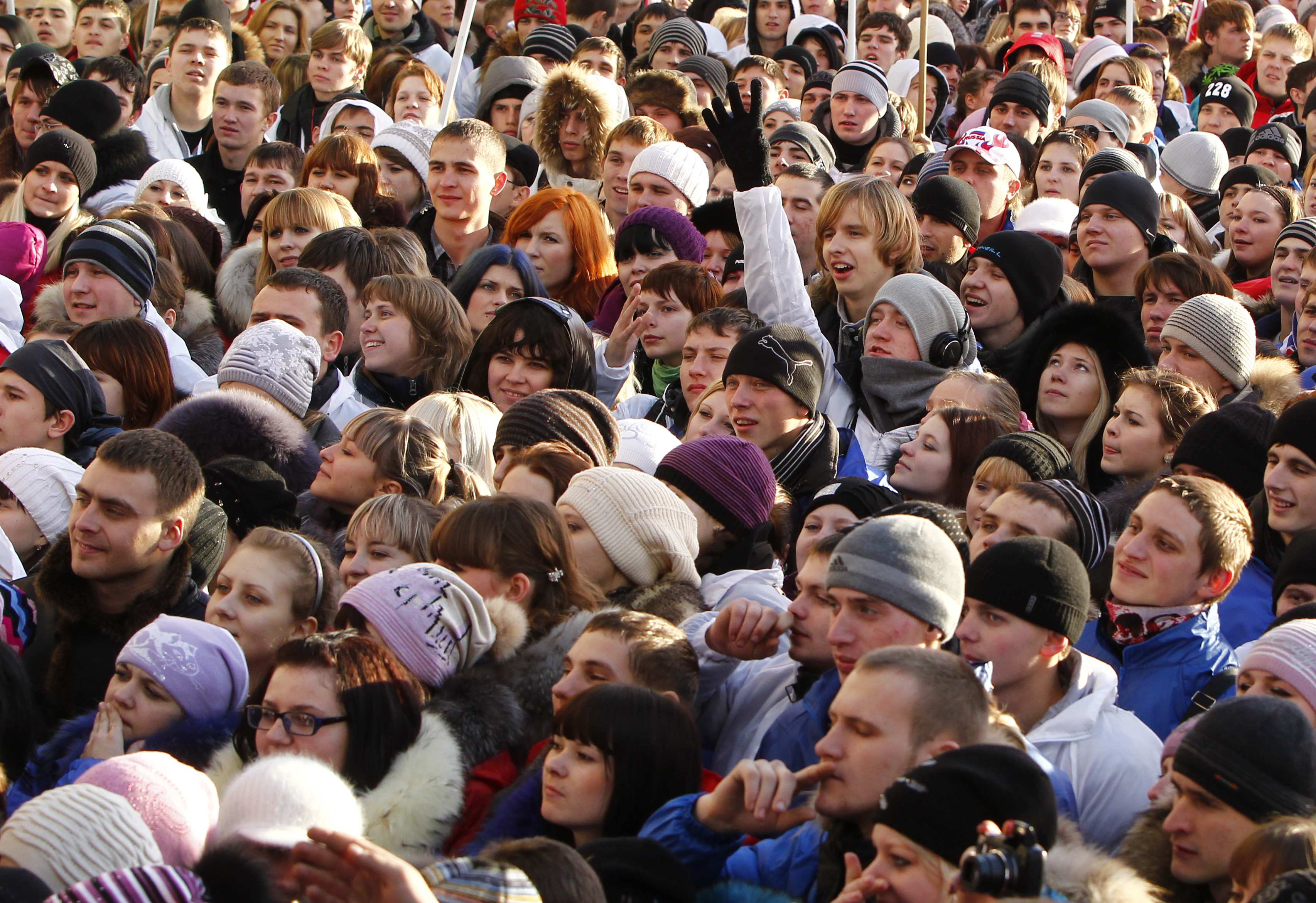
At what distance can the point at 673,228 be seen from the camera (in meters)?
7.61

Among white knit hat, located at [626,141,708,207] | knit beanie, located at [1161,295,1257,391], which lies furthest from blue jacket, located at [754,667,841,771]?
white knit hat, located at [626,141,708,207]

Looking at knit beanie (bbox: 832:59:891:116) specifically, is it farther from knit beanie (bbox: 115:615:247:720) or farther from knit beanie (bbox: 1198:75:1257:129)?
knit beanie (bbox: 115:615:247:720)

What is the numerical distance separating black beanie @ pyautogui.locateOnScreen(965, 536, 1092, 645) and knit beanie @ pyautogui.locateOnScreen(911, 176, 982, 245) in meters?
3.69

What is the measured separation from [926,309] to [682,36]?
6145 millimetres

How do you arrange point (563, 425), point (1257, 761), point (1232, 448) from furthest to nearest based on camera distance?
point (563, 425)
point (1232, 448)
point (1257, 761)

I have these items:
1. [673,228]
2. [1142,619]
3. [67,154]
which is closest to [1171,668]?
[1142,619]

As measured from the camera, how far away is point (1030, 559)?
13.6 ft

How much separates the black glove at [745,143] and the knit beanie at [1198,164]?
140 inches

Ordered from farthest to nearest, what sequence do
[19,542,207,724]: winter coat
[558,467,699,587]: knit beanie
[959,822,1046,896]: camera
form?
[558,467,699,587]: knit beanie → [19,542,207,724]: winter coat → [959,822,1046,896]: camera

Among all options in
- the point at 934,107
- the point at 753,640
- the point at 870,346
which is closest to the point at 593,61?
the point at 934,107

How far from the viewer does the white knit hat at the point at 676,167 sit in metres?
8.33

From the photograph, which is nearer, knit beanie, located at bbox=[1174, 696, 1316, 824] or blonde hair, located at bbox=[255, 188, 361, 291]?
knit beanie, located at bbox=[1174, 696, 1316, 824]

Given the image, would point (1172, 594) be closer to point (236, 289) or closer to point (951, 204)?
point (951, 204)

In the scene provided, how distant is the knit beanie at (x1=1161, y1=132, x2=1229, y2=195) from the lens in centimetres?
1002
